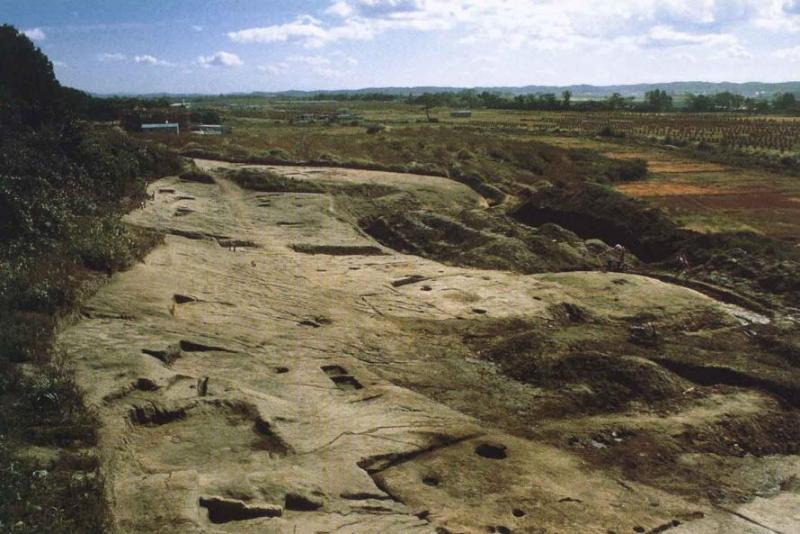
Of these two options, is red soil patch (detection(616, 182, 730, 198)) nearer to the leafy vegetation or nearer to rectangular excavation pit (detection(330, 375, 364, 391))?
the leafy vegetation

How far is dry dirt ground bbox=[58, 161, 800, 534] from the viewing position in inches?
352

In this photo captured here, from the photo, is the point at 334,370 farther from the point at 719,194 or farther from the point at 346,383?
the point at 719,194

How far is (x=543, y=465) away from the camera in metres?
10.3

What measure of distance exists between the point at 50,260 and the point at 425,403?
360 inches

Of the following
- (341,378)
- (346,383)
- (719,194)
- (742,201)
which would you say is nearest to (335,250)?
(341,378)

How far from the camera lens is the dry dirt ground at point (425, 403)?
8930 mm

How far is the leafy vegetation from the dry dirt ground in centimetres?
47

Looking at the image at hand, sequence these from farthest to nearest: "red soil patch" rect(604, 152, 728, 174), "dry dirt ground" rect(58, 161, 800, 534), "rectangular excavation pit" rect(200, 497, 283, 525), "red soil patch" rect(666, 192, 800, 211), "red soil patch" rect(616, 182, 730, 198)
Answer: "red soil patch" rect(604, 152, 728, 174) → "red soil patch" rect(616, 182, 730, 198) → "red soil patch" rect(666, 192, 800, 211) → "dry dirt ground" rect(58, 161, 800, 534) → "rectangular excavation pit" rect(200, 497, 283, 525)

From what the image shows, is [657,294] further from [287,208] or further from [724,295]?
[287,208]

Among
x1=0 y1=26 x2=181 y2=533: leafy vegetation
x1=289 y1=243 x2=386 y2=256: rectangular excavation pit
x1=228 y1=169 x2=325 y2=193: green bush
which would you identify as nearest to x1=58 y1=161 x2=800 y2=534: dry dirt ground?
x1=0 y1=26 x2=181 y2=533: leafy vegetation

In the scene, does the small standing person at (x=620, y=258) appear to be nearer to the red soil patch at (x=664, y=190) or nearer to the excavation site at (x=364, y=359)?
the excavation site at (x=364, y=359)

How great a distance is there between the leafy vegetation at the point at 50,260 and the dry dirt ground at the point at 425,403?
1.53ft

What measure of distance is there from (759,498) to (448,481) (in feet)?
15.0

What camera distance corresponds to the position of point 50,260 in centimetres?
1530
